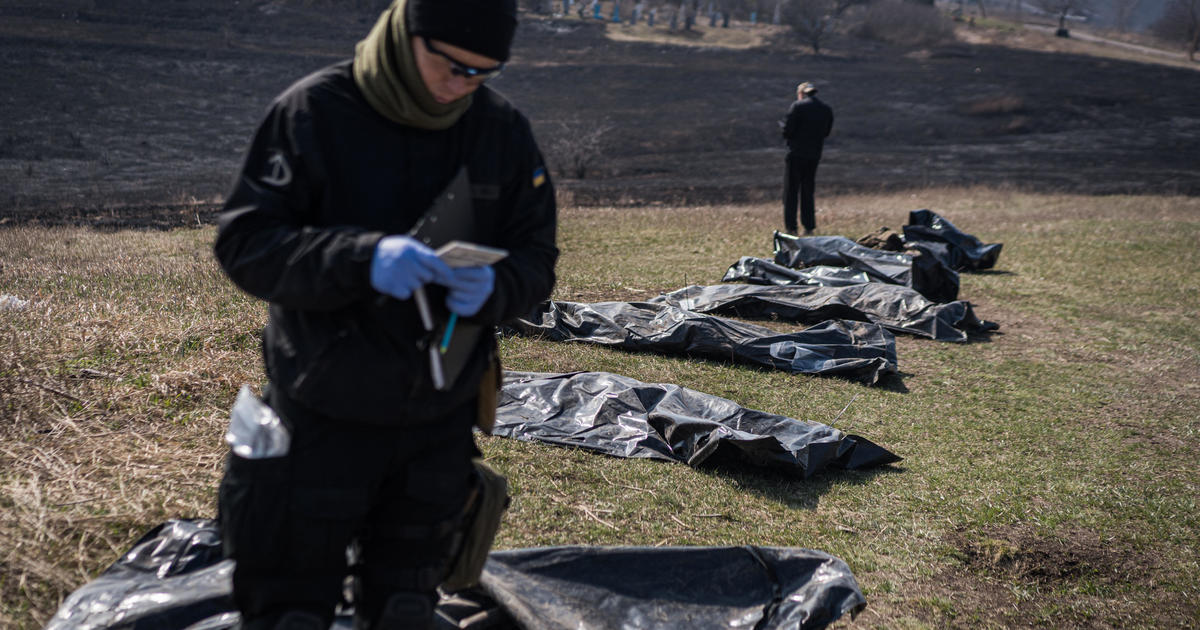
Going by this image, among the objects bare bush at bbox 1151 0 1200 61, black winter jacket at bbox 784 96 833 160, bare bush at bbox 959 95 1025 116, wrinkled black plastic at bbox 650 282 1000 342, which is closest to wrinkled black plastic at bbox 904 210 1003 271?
black winter jacket at bbox 784 96 833 160

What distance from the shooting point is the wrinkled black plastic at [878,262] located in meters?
8.61

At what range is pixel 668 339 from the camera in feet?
21.0

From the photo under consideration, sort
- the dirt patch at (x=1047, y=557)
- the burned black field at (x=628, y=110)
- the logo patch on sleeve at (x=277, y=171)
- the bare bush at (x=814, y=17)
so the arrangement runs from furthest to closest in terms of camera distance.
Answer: the bare bush at (x=814, y=17) < the burned black field at (x=628, y=110) < the dirt patch at (x=1047, y=557) < the logo patch on sleeve at (x=277, y=171)

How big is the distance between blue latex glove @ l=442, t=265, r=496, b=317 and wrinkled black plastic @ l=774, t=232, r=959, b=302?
7.22 meters

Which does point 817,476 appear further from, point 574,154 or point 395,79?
point 574,154

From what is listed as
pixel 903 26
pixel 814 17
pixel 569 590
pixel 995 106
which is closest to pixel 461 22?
pixel 569 590

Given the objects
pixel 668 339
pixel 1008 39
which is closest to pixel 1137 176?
pixel 668 339

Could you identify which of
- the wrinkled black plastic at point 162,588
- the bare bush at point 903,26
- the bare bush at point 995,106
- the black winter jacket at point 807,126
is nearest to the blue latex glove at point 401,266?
the wrinkled black plastic at point 162,588

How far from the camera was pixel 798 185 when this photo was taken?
41.5ft

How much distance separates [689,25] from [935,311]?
4024 centimetres

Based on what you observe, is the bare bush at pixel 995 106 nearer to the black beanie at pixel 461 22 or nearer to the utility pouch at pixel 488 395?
the utility pouch at pixel 488 395

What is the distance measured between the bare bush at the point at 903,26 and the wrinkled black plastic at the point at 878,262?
40158mm

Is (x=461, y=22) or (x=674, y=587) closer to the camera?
(x=461, y=22)

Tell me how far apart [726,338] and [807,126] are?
6420 mm
